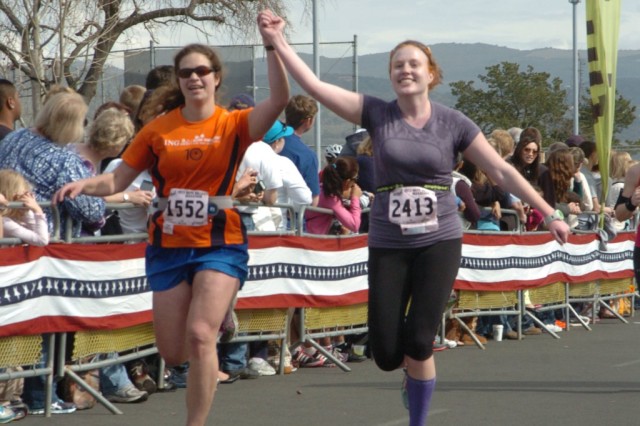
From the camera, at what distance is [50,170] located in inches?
336

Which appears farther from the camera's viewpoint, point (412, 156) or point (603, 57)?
point (603, 57)

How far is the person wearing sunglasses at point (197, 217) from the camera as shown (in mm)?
6586

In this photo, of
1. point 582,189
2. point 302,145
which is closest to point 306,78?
point 302,145

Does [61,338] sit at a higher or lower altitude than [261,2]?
lower

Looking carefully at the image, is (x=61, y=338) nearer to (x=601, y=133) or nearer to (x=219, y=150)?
(x=219, y=150)

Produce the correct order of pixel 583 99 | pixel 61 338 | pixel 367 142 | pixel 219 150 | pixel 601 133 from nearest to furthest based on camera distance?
pixel 219 150
pixel 61 338
pixel 601 133
pixel 367 142
pixel 583 99

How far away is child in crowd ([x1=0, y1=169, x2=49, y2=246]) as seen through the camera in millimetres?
8102

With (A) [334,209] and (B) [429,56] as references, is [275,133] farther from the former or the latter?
(B) [429,56]

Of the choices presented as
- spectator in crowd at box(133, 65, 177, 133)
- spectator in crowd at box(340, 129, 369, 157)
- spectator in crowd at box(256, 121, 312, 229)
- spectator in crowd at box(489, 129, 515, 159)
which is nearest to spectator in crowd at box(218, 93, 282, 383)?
spectator in crowd at box(256, 121, 312, 229)

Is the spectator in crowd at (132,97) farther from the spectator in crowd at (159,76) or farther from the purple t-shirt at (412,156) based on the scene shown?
the purple t-shirt at (412,156)

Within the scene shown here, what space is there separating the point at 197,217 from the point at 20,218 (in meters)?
1.93

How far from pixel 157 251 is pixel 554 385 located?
4.30 m

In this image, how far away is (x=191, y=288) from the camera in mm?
6758

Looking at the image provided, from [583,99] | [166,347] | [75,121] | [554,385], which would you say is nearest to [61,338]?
[75,121]
